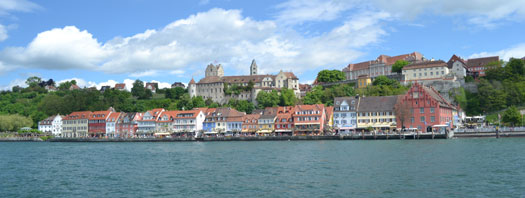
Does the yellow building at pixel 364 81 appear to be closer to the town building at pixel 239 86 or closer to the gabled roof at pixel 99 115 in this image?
the town building at pixel 239 86

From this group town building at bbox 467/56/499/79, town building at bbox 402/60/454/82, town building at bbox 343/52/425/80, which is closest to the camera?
town building at bbox 402/60/454/82

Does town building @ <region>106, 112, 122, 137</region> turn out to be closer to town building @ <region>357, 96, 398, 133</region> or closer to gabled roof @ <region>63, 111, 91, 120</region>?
gabled roof @ <region>63, 111, 91, 120</region>

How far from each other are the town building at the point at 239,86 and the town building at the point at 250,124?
24143mm

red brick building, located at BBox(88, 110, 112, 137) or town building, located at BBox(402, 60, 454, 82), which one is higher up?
town building, located at BBox(402, 60, 454, 82)

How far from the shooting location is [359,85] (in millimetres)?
105812

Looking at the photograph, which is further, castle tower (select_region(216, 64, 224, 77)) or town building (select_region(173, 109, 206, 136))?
castle tower (select_region(216, 64, 224, 77))

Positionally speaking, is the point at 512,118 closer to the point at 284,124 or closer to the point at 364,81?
the point at 364,81

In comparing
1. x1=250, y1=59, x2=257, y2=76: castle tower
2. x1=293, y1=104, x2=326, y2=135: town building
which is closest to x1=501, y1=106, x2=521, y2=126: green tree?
x1=293, y1=104, x2=326, y2=135: town building

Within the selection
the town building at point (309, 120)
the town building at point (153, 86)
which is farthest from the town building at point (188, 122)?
the town building at point (153, 86)

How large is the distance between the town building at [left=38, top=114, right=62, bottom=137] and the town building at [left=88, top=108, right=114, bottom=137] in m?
9.04

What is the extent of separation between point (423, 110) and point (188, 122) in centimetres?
4763

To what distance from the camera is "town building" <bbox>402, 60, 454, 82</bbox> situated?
9931 cm

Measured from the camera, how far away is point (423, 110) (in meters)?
76.0

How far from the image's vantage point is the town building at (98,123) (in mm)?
109375
